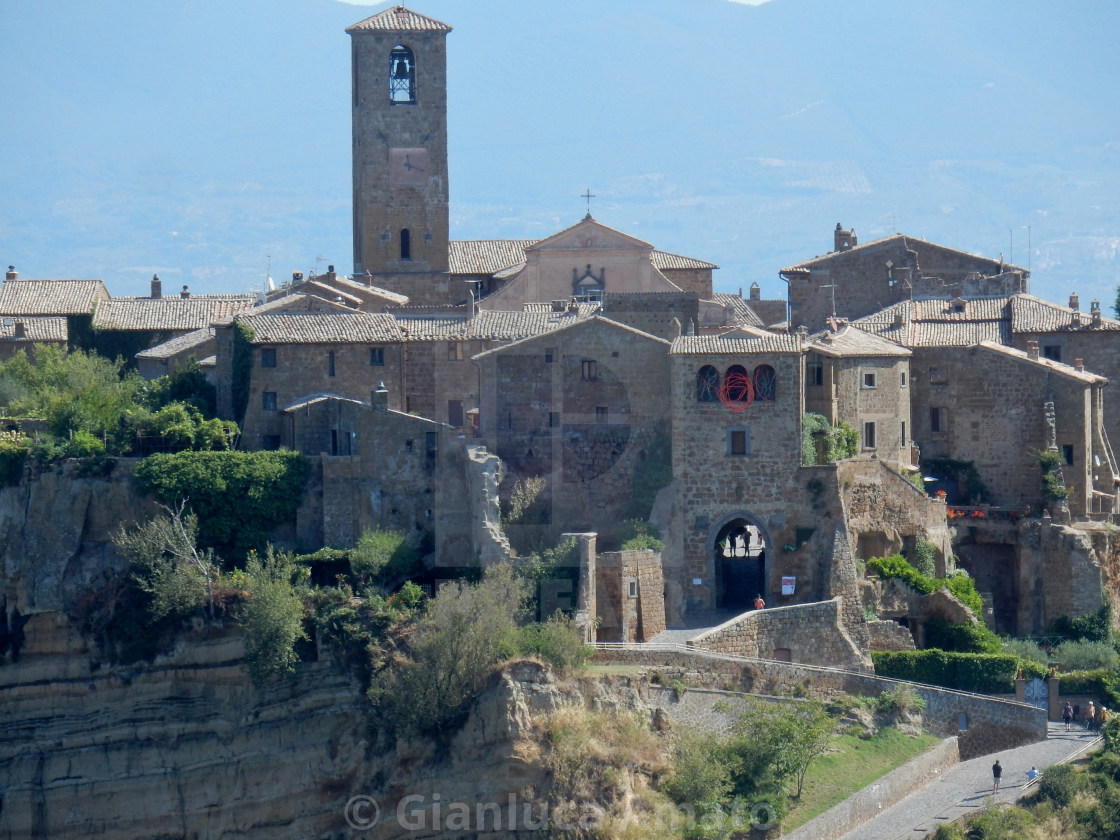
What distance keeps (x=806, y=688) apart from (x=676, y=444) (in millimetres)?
7479

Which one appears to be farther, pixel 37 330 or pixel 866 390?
pixel 37 330

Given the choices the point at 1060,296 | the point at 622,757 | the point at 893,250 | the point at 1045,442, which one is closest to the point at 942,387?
the point at 1045,442

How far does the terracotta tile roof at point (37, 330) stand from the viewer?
71.6 metres

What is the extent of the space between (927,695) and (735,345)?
33.1 feet

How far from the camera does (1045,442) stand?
197 ft

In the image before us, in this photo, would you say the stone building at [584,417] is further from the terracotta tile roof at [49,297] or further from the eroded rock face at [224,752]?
the terracotta tile roof at [49,297]

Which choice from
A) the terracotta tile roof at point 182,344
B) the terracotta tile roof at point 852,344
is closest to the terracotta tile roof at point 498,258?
the terracotta tile roof at point 182,344

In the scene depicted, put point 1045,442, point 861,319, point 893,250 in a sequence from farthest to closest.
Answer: point 893,250 < point 861,319 < point 1045,442

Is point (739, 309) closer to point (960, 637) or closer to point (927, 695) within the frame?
point (960, 637)

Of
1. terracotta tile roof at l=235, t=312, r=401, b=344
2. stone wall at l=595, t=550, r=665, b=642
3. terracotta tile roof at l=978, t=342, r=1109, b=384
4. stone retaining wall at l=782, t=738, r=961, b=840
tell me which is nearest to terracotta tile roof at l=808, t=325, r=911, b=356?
terracotta tile roof at l=978, t=342, r=1109, b=384

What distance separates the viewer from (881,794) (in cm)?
4588

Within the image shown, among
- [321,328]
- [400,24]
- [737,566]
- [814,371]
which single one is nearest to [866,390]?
[814,371]

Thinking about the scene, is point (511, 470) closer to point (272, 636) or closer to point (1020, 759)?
point (272, 636)

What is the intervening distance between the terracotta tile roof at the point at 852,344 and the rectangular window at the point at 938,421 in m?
2.21
